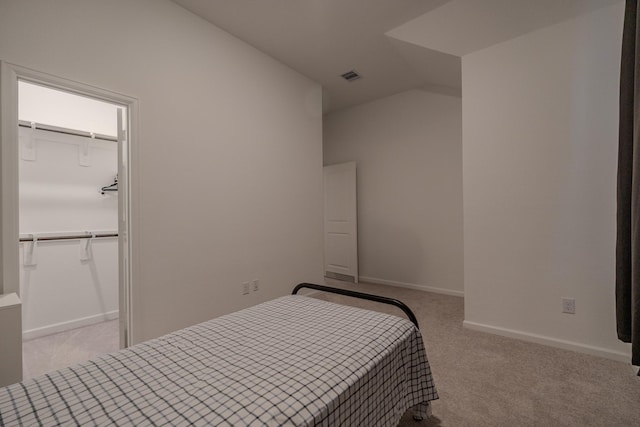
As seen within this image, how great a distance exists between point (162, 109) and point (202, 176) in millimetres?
633

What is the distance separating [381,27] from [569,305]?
9.76ft

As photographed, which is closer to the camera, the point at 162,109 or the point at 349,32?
the point at 162,109

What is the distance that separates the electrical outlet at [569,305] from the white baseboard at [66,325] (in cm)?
447

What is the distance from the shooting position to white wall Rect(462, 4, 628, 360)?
2.15 meters

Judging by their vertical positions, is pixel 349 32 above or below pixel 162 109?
above

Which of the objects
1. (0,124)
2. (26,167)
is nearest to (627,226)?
(0,124)

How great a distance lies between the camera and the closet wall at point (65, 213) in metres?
2.76

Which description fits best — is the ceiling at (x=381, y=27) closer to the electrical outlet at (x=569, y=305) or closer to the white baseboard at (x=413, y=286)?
the electrical outlet at (x=569, y=305)

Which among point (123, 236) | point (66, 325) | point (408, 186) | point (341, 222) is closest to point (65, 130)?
point (123, 236)

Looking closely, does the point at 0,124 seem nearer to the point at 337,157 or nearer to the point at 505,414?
the point at 505,414

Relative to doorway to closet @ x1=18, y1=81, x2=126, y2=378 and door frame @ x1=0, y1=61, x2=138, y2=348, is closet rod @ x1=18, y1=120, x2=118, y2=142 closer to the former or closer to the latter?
doorway to closet @ x1=18, y1=81, x2=126, y2=378

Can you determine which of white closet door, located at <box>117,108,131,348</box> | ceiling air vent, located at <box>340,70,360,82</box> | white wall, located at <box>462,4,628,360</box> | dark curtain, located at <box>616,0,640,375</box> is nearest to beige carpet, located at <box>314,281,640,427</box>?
white wall, located at <box>462,4,628,360</box>

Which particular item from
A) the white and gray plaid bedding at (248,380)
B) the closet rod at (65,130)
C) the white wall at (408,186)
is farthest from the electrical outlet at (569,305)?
the closet rod at (65,130)

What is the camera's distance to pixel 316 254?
3900 mm
